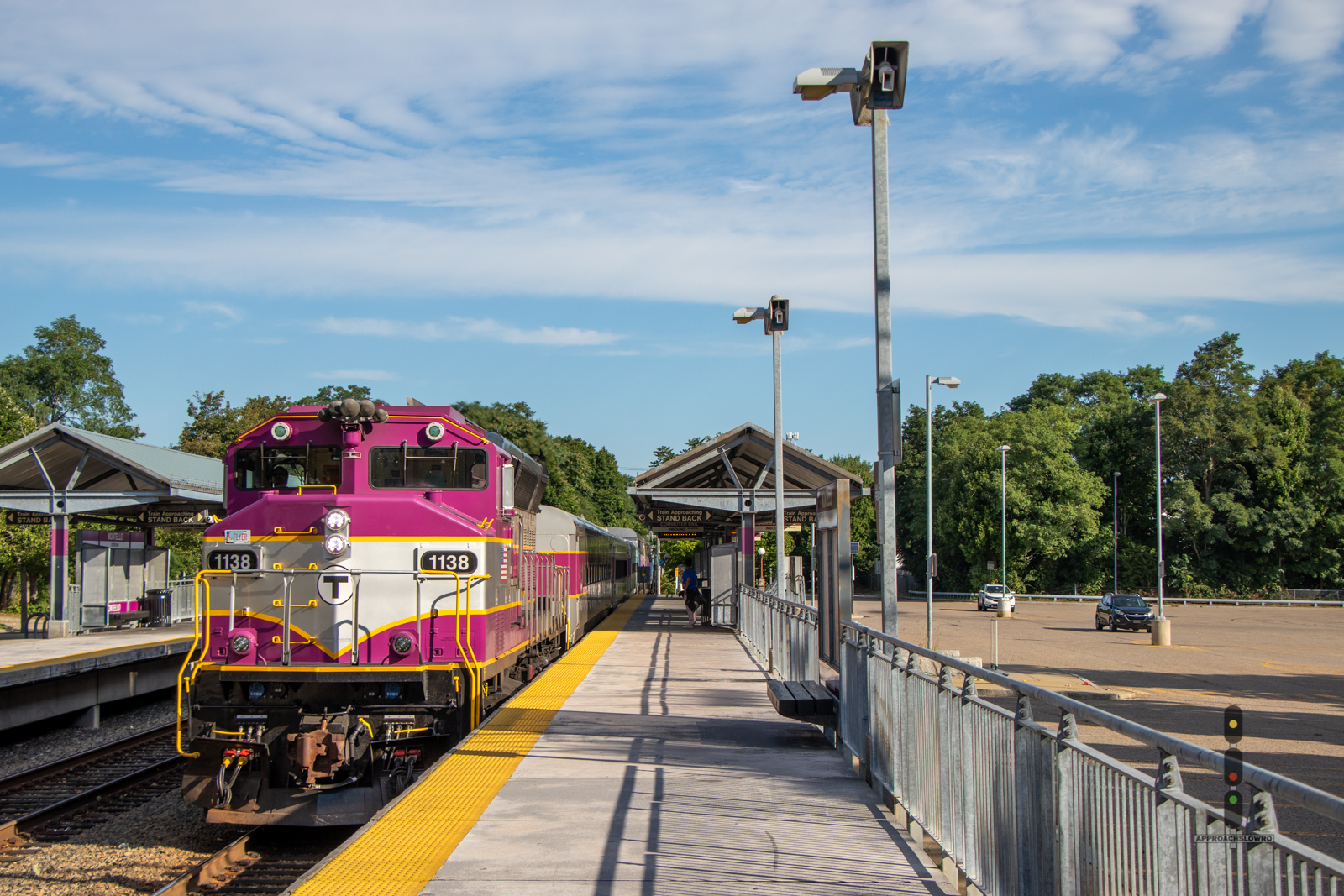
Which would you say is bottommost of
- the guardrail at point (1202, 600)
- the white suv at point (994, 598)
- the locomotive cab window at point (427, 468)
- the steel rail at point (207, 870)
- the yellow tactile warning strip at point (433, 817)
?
the guardrail at point (1202, 600)

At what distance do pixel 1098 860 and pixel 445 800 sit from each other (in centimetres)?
512

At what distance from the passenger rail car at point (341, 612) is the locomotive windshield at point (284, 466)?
16 mm

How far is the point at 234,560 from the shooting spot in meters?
9.16

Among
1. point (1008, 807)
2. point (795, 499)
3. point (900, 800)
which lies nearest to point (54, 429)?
point (795, 499)

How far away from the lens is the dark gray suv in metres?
41.2

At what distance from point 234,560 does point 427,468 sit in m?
1.98

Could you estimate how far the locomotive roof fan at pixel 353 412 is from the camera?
31.7 ft

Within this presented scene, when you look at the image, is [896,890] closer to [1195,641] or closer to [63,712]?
[63,712]

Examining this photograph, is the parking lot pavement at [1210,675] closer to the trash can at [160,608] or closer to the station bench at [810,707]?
the station bench at [810,707]

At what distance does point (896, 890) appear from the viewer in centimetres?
554

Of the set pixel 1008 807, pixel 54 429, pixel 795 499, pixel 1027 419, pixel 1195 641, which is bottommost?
pixel 1195 641

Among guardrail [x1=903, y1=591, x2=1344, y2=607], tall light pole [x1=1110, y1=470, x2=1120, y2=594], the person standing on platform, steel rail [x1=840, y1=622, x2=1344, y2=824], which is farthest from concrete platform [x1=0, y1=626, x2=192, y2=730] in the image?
tall light pole [x1=1110, y1=470, x2=1120, y2=594]

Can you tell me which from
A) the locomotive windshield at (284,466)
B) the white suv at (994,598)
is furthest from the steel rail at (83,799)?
the white suv at (994,598)

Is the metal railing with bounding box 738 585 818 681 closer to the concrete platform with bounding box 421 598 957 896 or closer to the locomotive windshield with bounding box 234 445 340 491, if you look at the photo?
the concrete platform with bounding box 421 598 957 896
